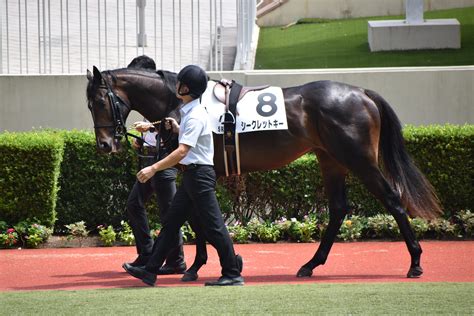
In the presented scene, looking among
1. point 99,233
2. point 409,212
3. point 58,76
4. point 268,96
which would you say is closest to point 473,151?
point 409,212

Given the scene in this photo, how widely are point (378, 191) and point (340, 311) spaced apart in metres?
2.39

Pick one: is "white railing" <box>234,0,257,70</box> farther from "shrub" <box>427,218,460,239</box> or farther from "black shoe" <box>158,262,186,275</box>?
"black shoe" <box>158,262,186,275</box>

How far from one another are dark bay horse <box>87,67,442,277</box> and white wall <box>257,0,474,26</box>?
11.2 meters

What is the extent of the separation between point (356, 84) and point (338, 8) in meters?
8.09

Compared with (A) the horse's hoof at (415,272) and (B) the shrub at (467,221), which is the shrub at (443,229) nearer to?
(B) the shrub at (467,221)

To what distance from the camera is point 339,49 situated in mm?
17734

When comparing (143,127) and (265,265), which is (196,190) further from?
(265,265)

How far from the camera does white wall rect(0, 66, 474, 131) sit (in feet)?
44.4

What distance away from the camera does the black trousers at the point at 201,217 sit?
338 inches

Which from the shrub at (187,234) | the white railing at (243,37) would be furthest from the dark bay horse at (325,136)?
the white railing at (243,37)

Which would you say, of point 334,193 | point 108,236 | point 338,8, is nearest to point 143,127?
point 334,193

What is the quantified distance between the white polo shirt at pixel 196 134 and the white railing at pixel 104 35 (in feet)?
16.7

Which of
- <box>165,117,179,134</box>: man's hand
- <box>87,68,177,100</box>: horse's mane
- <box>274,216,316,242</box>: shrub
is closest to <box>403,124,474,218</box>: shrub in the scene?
<box>274,216,316,242</box>: shrub

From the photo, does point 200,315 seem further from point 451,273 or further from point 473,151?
point 473,151
